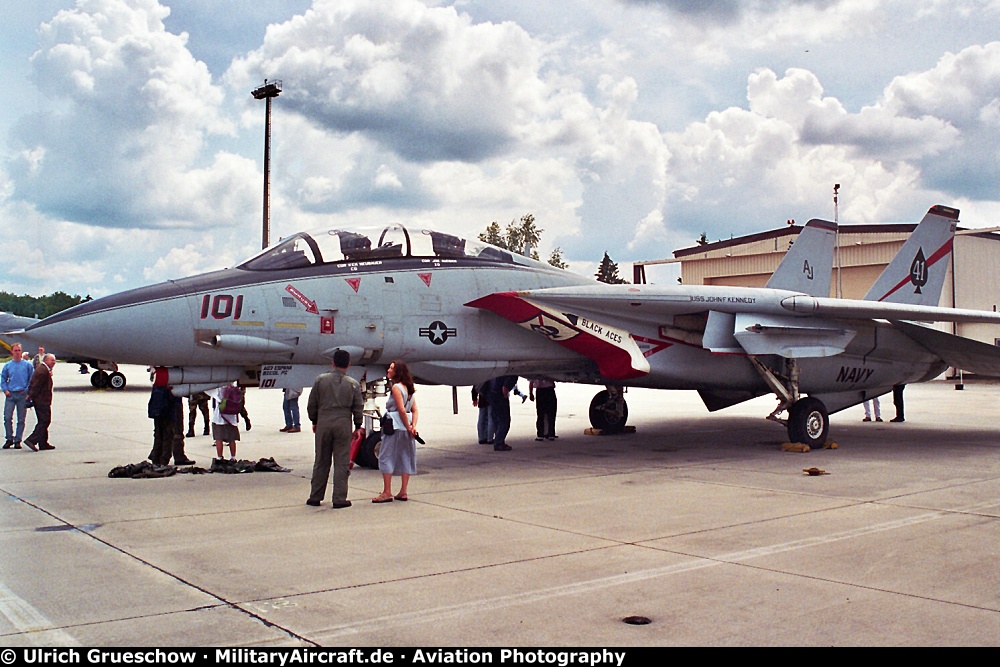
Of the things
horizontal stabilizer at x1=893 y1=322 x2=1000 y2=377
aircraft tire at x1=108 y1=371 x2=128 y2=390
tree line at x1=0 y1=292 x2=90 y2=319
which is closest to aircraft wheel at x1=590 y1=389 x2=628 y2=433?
horizontal stabilizer at x1=893 y1=322 x2=1000 y2=377

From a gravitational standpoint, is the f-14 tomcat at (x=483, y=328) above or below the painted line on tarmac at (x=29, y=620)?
above

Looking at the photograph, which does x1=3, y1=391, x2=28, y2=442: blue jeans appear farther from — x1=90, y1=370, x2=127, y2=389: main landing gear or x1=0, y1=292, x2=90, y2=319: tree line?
x1=0, y1=292, x2=90, y2=319: tree line

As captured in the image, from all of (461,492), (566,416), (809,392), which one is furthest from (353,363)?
(566,416)

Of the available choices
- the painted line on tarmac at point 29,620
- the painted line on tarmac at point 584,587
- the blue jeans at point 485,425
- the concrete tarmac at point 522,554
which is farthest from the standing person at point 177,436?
the painted line on tarmac at point 584,587

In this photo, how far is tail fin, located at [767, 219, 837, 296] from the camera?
15641 mm

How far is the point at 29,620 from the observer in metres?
4.60

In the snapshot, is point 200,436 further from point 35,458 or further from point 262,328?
point 262,328

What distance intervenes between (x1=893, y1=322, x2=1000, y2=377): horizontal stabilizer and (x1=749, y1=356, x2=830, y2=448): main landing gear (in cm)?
244

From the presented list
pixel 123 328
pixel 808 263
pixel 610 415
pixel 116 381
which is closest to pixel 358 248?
pixel 123 328

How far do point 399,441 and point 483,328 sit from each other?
3099mm

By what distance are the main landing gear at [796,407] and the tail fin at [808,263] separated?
2.95 meters

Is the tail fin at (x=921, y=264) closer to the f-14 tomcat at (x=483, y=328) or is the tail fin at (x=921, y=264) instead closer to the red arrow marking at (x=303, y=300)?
the f-14 tomcat at (x=483, y=328)

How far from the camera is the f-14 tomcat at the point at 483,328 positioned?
9.49 m
